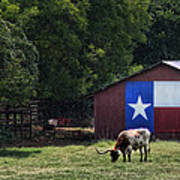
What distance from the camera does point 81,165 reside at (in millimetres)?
16375

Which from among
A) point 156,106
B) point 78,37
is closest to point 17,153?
point 156,106

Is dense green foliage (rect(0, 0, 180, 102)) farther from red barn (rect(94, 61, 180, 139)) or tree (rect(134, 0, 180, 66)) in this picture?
tree (rect(134, 0, 180, 66))

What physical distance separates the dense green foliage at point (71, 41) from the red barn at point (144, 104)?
4.09m

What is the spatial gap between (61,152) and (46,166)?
11.9 ft

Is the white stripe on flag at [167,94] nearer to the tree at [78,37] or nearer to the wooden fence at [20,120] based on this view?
the tree at [78,37]

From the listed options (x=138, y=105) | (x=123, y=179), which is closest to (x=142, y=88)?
(x=138, y=105)

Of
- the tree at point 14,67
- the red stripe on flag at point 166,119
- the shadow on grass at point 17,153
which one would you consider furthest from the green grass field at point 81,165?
the tree at point 14,67

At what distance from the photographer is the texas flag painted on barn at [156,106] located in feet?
80.3

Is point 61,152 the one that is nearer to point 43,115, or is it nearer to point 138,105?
point 138,105

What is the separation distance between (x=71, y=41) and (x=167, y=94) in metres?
7.78

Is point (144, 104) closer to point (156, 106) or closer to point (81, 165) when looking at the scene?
point (156, 106)

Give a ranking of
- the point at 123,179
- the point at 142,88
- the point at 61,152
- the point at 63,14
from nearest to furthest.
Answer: the point at 123,179, the point at 61,152, the point at 142,88, the point at 63,14

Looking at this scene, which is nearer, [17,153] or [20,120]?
[17,153]

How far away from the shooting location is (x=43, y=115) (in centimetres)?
2894
